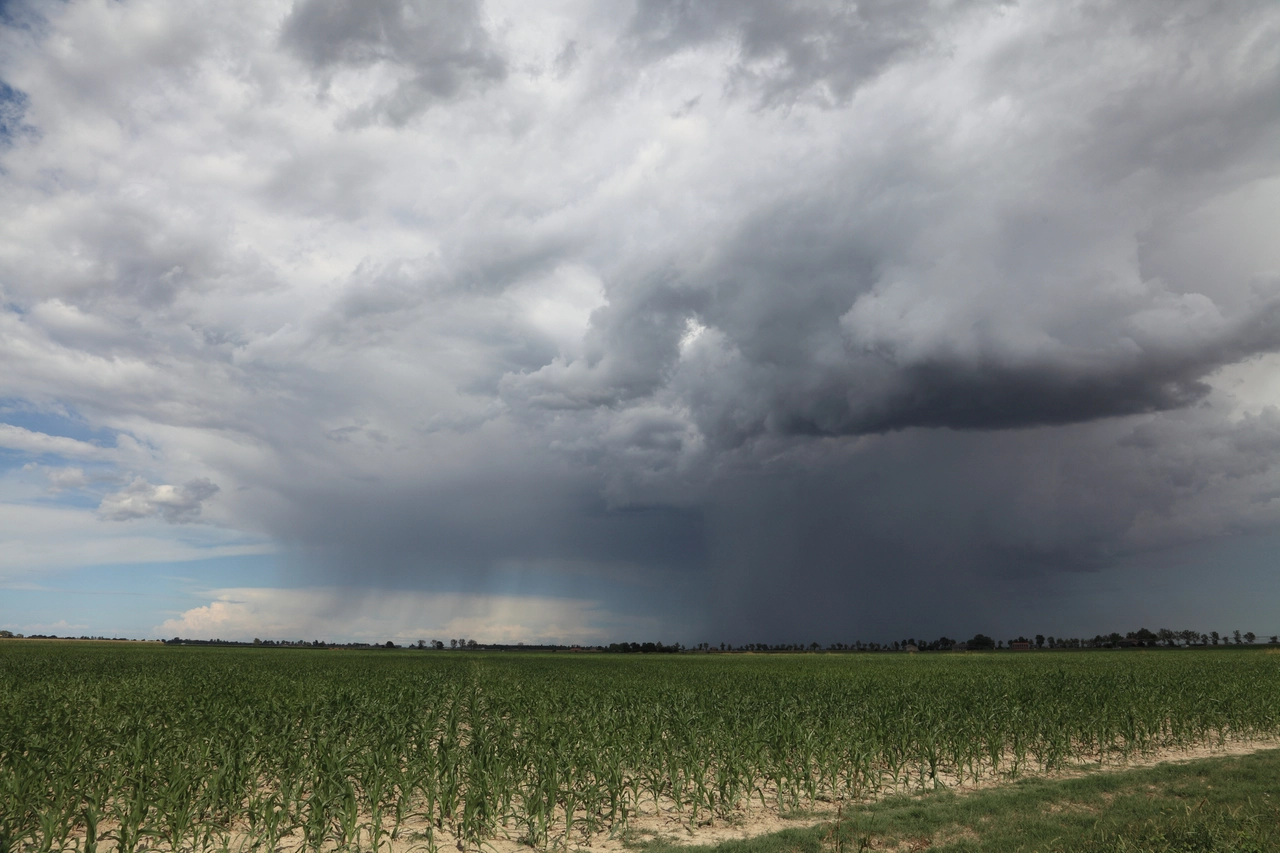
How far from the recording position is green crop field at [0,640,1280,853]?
10086 millimetres

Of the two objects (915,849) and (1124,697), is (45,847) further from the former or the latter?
A: (1124,697)

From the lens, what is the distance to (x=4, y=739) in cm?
1313

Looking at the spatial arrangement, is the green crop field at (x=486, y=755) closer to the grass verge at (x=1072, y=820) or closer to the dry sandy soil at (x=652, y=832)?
the dry sandy soil at (x=652, y=832)

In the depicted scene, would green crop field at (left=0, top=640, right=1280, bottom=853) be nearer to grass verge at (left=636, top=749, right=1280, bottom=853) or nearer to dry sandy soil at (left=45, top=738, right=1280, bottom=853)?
dry sandy soil at (left=45, top=738, right=1280, bottom=853)

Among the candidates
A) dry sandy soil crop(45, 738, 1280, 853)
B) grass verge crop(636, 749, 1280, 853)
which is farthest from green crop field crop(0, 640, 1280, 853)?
grass verge crop(636, 749, 1280, 853)

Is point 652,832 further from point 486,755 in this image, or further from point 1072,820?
point 1072,820

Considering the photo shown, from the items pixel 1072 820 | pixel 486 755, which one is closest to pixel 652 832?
pixel 486 755

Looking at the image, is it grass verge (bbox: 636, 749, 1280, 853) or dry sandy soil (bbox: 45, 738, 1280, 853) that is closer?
grass verge (bbox: 636, 749, 1280, 853)

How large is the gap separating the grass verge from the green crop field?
151 centimetres

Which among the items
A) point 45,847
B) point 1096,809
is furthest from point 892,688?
point 45,847

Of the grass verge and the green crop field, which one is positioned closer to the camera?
the grass verge

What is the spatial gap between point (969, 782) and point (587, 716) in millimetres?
9642

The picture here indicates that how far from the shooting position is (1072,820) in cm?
1162

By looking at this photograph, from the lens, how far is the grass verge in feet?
32.5
